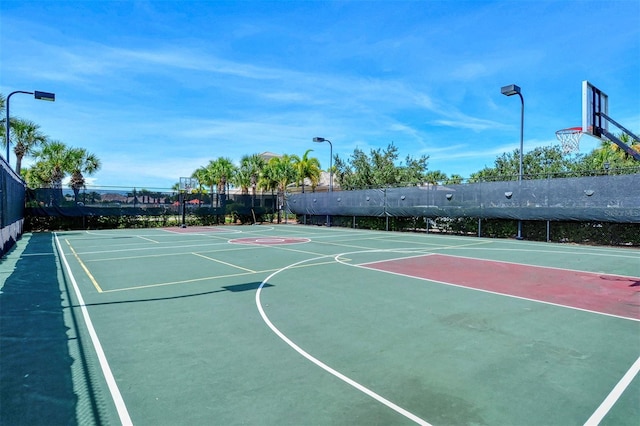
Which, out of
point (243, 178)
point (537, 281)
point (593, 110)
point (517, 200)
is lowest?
point (537, 281)

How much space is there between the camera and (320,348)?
15.6ft

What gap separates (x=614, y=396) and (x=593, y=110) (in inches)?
412

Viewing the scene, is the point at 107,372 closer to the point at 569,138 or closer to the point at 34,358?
the point at 34,358

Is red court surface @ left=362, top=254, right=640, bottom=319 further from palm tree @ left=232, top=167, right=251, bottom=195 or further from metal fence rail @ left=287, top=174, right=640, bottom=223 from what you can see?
palm tree @ left=232, top=167, right=251, bottom=195

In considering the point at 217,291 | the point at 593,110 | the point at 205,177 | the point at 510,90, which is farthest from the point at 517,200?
the point at 205,177

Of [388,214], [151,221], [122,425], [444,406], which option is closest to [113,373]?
[122,425]

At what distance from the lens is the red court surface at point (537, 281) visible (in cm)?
695

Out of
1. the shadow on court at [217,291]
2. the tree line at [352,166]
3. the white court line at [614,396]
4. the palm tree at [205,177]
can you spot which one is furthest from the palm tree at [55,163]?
the white court line at [614,396]

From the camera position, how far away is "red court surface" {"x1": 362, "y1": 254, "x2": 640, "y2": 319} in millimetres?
6945

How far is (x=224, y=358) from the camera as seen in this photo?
14.5 feet

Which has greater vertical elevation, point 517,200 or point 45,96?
point 45,96

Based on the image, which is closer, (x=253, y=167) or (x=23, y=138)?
(x=23, y=138)

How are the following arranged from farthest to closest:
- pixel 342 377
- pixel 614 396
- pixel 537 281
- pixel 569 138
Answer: pixel 569 138, pixel 537 281, pixel 342 377, pixel 614 396

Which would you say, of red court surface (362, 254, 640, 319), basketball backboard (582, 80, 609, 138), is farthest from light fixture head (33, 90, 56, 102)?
basketball backboard (582, 80, 609, 138)
